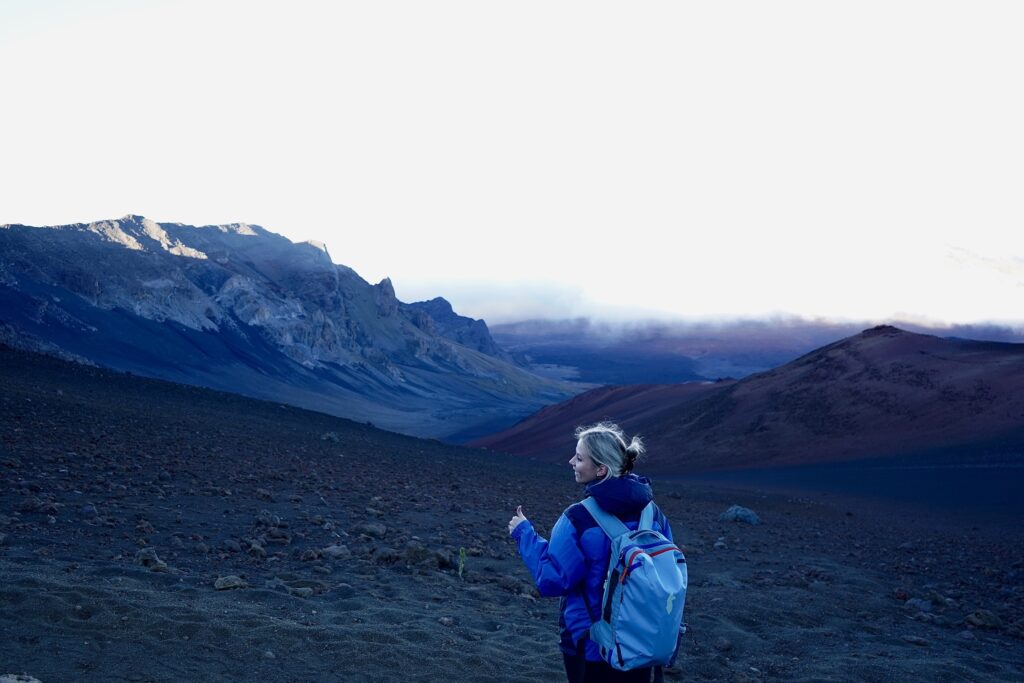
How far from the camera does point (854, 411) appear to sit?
4034 centimetres

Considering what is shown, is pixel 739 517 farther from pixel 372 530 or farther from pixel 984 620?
pixel 372 530

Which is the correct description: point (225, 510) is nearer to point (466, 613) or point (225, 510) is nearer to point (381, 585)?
point (381, 585)

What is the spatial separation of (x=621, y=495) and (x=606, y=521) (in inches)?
5.5

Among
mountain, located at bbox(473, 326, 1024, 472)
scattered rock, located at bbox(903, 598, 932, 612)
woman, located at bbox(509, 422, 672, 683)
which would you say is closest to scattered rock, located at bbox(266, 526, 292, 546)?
woman, located at bbox(509, 422, 672, 683)

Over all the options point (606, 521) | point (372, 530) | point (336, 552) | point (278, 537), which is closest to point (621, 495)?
point (606, 521)

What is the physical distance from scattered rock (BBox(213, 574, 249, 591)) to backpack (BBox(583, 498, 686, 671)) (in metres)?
4.53

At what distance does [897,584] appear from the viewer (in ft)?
38.9

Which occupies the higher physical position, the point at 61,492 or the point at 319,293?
the point at 319,293

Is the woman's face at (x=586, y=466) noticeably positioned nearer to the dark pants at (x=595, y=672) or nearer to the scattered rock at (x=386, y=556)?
the dark pants at (x=595, y=672)

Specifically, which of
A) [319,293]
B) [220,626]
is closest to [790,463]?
[220,626]

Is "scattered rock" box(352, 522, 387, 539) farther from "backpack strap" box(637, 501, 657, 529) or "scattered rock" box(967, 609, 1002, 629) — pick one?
"backpack strap" box(637, 501, 657, 529)

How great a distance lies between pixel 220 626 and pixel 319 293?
120 meters

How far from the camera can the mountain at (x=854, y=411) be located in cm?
3459

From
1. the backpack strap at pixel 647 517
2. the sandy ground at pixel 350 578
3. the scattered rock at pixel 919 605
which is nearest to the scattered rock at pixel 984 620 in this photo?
the sandy ground at pixel 350 578
